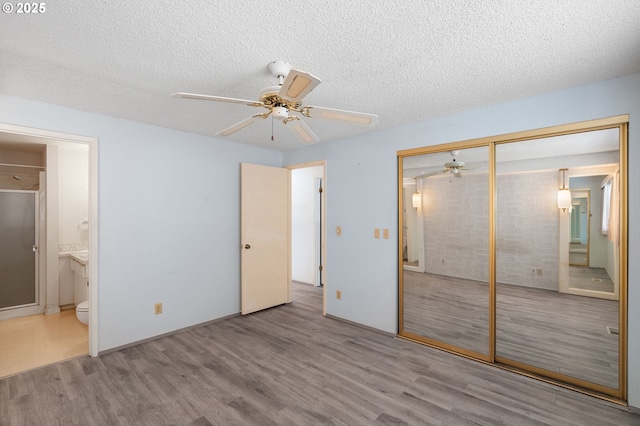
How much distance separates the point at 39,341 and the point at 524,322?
492 cm

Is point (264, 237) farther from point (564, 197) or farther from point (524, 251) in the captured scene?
point (564, 197)

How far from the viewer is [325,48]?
1778mm

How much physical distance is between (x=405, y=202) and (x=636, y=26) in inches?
82.5

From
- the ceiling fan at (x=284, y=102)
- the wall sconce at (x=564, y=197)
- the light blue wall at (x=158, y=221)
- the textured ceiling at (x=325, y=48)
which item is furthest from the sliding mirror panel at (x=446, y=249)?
the light blue wall at (x=158, y=221)

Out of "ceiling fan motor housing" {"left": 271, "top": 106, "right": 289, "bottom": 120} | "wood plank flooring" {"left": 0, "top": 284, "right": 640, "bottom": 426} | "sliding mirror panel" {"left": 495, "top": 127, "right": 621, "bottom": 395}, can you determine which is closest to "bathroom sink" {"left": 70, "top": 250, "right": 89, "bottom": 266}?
"wood plank flooring" {"left": 0, "top": 284, "right": 640, "bottom": 426}

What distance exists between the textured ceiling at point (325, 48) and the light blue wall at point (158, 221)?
50cm

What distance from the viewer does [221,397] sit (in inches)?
89.4

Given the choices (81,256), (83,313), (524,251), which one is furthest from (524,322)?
(81,256)

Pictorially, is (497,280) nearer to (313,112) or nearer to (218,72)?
(313,112)

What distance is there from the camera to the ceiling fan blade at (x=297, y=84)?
4.59 feet

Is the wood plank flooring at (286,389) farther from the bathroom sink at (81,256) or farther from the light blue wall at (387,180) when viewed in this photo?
the bathroom sink at (81,256)

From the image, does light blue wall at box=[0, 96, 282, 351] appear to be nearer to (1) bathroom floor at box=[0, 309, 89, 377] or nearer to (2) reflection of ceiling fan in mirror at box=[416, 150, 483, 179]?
(1) bathroom floor at box=[0, 309, 89, 377]

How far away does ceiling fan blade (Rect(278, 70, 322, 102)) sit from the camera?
55.1 inches

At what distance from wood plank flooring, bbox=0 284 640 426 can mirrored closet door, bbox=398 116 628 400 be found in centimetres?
28
